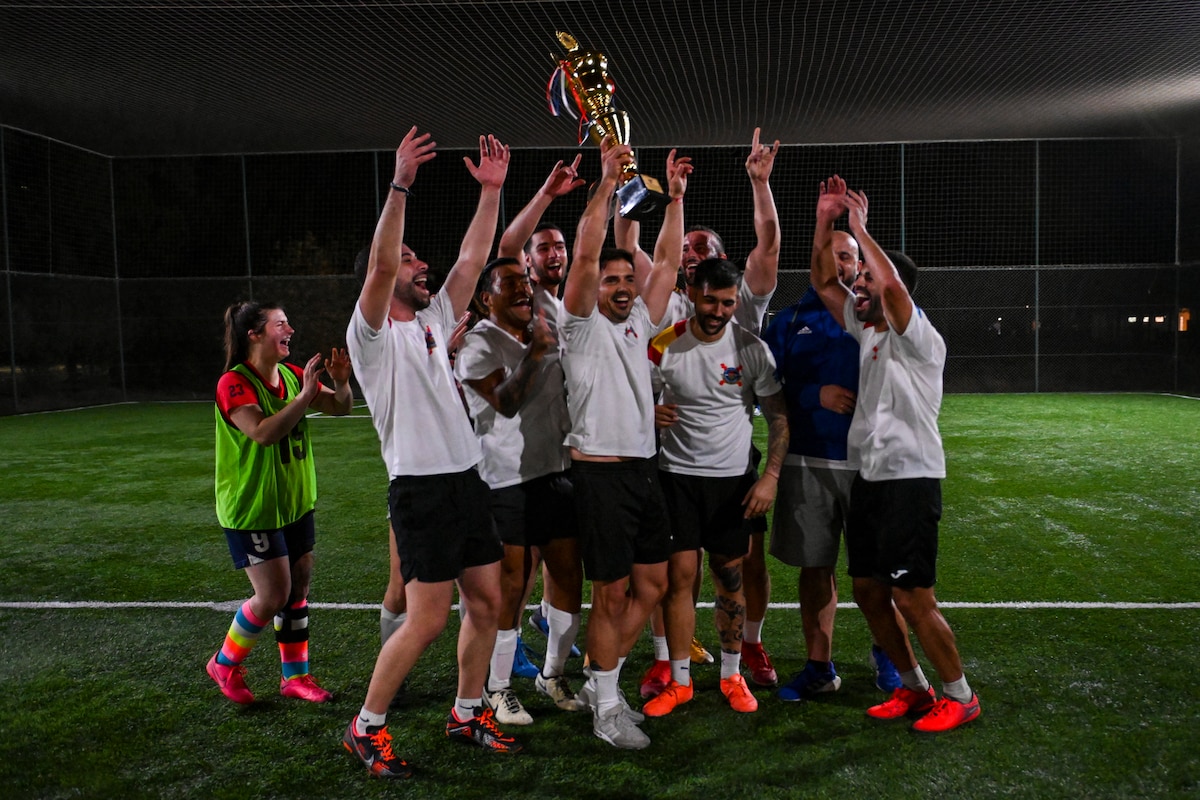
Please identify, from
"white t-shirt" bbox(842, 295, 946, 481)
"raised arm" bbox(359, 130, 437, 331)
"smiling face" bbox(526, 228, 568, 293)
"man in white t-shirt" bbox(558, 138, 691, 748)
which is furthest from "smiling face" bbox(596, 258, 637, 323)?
"white t-shirt" bbox(842, 295, 946, 481)

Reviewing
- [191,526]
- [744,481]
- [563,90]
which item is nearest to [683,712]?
[744,481]

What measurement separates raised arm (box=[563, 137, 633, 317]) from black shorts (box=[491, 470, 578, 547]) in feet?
2.58

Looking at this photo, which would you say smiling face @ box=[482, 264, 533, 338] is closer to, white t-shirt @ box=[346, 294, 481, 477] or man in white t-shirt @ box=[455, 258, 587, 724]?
man in white t-shirt @ box=[455, 258, 587, 724]

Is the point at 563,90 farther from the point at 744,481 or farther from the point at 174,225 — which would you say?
the point at 174,225

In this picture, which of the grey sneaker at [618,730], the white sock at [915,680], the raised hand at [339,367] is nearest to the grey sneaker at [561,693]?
the grey sneaker at [618,730]

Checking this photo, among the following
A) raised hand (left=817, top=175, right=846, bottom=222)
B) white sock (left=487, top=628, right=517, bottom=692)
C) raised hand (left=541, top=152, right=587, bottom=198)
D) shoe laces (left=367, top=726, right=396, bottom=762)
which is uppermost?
raised hand (left=541, top=152, right=587, bottom=198)

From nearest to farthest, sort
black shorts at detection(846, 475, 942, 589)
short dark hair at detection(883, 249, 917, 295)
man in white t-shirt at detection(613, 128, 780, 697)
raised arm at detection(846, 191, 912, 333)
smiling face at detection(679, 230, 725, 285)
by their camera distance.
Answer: raised arm at detection(846, 191, 912, 333) → black shorts at detection(846, 475, 942, 589) → short dark hair at detection(883, 249, 917, 295) → man in white t-shirt at detection(613, 128, 780, 697) → smiling face at detection(679, 230, 725, 285)

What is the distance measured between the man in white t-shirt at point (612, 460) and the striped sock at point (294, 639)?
4.18ft

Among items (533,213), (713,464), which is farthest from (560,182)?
(713,464)

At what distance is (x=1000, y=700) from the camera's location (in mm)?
3865

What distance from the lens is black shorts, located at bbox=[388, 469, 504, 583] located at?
332cm

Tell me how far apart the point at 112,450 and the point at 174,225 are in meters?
8.49

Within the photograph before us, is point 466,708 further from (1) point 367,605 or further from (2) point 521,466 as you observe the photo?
(1) point 367,605

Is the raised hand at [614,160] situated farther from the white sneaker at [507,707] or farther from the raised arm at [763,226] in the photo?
the white sneaker at [507,707]
